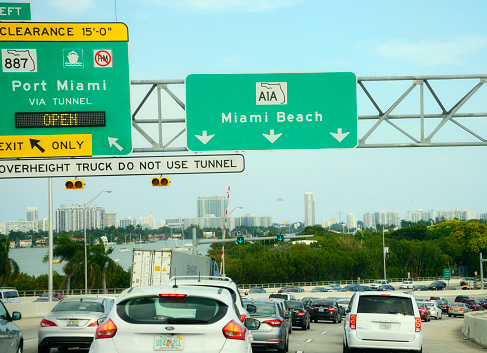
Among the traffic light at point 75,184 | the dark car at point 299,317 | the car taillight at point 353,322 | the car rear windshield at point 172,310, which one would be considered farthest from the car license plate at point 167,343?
the dark car at point 299,317

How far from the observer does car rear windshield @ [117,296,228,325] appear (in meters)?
8.08

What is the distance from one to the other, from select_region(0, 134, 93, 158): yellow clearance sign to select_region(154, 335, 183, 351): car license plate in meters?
11.1

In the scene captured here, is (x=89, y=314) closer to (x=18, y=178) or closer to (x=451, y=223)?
(x=18, y=178)

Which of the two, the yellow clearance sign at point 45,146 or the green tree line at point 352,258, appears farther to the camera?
the green tree line at point 352,258

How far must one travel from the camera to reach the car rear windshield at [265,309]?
19.7 m

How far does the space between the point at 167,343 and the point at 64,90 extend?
463 inches

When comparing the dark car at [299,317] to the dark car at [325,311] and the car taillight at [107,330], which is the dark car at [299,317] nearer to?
the dark car at [325,311]

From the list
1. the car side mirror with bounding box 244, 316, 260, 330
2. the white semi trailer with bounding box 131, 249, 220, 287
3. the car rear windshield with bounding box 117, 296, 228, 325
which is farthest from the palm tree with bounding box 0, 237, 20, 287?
the car rear windshield with bounding box 117, 296, 228, 325

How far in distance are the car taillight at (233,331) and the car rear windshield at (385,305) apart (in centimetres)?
998

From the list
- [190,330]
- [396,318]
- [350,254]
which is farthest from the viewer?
[350,254]

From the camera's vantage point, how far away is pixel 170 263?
33562 mm

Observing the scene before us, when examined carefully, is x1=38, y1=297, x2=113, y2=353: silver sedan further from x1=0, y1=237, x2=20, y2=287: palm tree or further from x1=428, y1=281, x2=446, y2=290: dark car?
x1=428, y1=281, x2=446, y2=290: dark car

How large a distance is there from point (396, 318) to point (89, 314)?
7.96 metres

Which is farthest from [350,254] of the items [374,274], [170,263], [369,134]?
[369,134]
